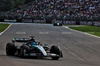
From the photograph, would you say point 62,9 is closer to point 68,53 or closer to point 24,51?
point 68,53

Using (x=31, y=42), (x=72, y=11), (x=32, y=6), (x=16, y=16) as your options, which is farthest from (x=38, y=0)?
(x=31, y=42)

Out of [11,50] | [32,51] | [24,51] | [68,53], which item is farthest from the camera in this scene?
[68,53]

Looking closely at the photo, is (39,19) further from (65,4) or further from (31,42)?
(31,42)

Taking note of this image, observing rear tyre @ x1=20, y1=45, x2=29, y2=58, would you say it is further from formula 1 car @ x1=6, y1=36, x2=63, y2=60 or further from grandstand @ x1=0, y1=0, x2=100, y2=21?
grandstand @ x1=0, y1=0, x2=100, y2=21

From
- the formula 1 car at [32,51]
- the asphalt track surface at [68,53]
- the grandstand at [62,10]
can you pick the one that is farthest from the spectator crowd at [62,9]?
the formula 1 car at [32,51]

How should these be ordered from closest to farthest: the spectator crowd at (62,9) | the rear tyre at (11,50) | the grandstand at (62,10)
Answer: the rear tyre at (11,50), the grandstand at (62,10), the spectator crowd at (62,9)

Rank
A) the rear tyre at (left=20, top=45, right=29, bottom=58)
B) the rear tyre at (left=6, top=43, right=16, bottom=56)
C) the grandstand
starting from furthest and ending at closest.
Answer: the grandstand < the rear tyre at (left=6, top=43, right=16, bottom=56) < the rear tyre at (left=20, top=45, right=29, bottom=58)

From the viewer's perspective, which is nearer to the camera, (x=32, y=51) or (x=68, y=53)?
(x=32, y=51)

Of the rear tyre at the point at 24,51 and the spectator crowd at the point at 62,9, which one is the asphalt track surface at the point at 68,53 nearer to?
the rear tyre at the point at 24,51

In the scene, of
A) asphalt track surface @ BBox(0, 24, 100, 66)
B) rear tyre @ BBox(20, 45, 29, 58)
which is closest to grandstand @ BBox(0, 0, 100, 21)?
asphalt track surface @ BBox(0, 24, 100, 66)

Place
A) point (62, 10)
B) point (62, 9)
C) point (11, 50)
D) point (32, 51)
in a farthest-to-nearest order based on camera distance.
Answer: point (62, 9)
point (62, 10)
point (11, 50)
point (32, 51)

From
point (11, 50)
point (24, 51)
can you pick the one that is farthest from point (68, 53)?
point (24, 51)

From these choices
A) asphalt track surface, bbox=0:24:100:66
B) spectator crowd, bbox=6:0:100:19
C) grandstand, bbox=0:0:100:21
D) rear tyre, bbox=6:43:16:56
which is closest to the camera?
asphalt track surface, bbox=0:24:100:66

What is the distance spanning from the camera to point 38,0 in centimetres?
6216
